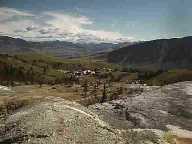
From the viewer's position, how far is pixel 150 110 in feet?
164

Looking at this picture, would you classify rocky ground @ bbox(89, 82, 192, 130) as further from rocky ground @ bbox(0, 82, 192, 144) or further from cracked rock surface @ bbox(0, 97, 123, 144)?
cracked rock surface @ bbox(0, 97, 123, 144)

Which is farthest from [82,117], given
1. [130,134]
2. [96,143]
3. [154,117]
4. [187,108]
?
[187,108]

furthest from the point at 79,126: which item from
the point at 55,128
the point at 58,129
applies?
the point at 55,128

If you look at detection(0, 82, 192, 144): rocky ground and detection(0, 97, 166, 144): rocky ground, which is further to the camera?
detection(0, 82, 192, 144): rocky ground

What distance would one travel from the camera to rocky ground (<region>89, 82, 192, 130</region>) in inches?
1825

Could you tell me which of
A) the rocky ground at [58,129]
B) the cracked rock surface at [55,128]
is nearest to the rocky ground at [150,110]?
the rocky ground at [58,129]

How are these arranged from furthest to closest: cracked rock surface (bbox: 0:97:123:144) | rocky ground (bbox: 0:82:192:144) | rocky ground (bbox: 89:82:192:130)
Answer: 1. rocky ground (bbox: 89:82:192:130)
2. rocky ground (bbox: 0:82:192:144)
3. cracked rock surface (bbox: 0:97:123:144)

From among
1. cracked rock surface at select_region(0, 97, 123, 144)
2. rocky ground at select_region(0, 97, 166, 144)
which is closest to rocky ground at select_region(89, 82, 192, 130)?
rocky ground at select_region(0, 97, 166, 144)

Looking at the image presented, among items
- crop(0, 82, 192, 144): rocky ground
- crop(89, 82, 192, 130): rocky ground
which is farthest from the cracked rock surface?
crop(89, 82, 192, 130): rocky ground

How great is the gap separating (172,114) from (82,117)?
67.2ft

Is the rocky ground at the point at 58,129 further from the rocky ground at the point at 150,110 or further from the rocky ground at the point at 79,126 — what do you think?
the rocky ground at the point at 150,110

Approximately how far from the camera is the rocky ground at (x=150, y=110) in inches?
1825

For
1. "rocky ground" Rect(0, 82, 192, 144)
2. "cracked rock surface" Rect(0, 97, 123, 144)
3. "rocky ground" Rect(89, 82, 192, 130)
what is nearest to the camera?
"cracked rock surface" Rect(0, 97, 123, 144)

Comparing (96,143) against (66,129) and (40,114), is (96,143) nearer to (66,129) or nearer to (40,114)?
(66,129)
